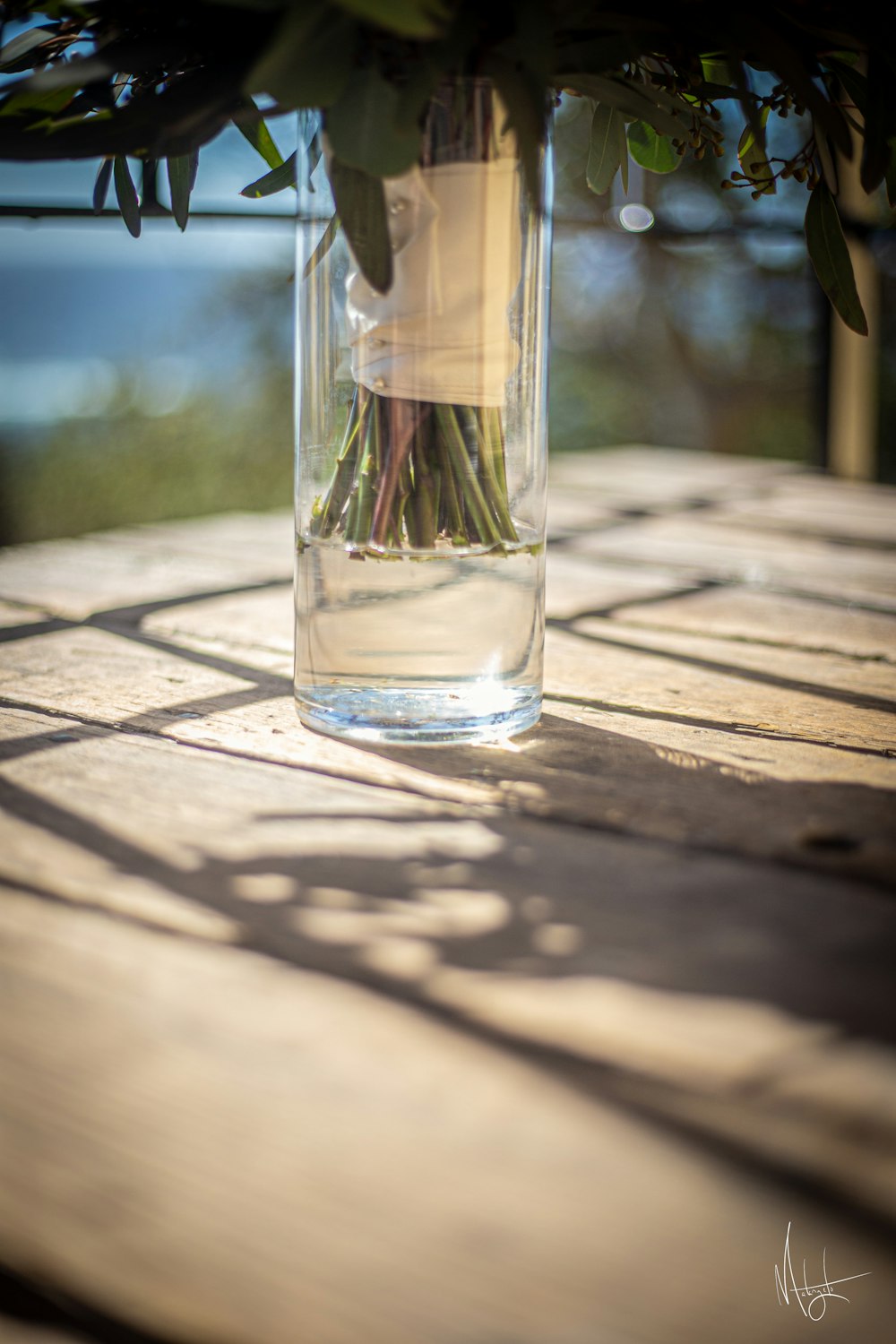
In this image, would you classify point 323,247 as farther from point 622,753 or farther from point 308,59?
point 622,753

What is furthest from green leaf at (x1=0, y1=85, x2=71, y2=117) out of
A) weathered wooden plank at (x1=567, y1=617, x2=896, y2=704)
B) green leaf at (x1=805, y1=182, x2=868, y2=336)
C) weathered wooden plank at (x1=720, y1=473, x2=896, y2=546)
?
weathered wooden plank at (x1=720, y1=473, x2=896, y2=546)

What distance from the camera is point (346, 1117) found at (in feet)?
1.14

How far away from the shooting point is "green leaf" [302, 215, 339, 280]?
0.64 m

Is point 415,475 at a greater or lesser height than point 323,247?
lesser

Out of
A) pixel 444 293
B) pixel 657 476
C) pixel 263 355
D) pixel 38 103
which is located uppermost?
pixel 263 355

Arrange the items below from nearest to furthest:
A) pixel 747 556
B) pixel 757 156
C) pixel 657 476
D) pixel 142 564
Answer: pixel 757 156 < pixel 142 564 < pixel 747 556 < pixel 657 476

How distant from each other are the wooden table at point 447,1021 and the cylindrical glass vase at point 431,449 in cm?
4

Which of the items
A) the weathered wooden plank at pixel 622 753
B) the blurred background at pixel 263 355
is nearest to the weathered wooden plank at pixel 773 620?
the weathered wooden plank at pixel 622 753

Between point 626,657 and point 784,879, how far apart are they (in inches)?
16.7

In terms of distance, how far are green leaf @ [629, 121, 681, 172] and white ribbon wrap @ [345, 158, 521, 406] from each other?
219mm

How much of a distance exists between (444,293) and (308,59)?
0.13 metres

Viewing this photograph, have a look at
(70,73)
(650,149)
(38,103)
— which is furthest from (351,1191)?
(650,149)

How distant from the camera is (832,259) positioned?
74 cm

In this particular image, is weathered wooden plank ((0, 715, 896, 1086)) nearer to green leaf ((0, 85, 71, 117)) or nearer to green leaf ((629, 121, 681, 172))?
green leaf ((0, 85, 71, 117))
